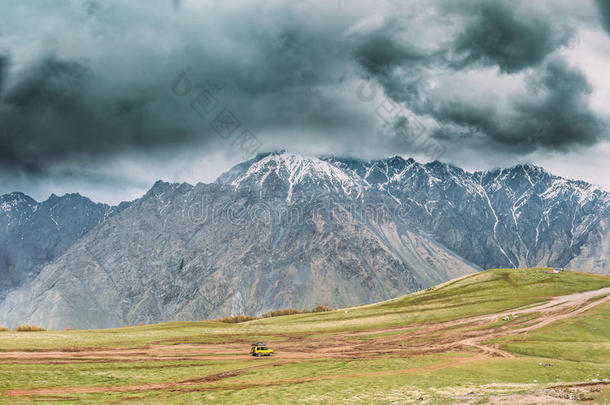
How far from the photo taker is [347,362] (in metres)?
57.8

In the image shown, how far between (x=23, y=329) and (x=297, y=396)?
10772 cm

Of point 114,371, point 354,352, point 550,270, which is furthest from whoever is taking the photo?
point 550,270

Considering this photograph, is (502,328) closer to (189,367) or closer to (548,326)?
(548,326)

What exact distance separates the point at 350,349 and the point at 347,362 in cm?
1702

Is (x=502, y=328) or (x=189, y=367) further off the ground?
(x=189, y=367)

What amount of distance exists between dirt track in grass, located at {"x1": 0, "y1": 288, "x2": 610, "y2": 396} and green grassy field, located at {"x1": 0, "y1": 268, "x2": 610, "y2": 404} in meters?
0.20

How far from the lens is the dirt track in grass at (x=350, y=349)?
4622 cm

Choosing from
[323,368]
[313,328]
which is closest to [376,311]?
[313,328]

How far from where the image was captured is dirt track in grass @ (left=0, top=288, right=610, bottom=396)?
152ft

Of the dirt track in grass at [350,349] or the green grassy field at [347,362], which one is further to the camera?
the dirt track in grass at [350,349]

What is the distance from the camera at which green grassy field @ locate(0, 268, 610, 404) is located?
38.8 meters

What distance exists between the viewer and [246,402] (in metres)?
36.4

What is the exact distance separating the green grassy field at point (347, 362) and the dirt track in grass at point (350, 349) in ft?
0.64

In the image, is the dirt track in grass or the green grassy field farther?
the dirt track in grass
